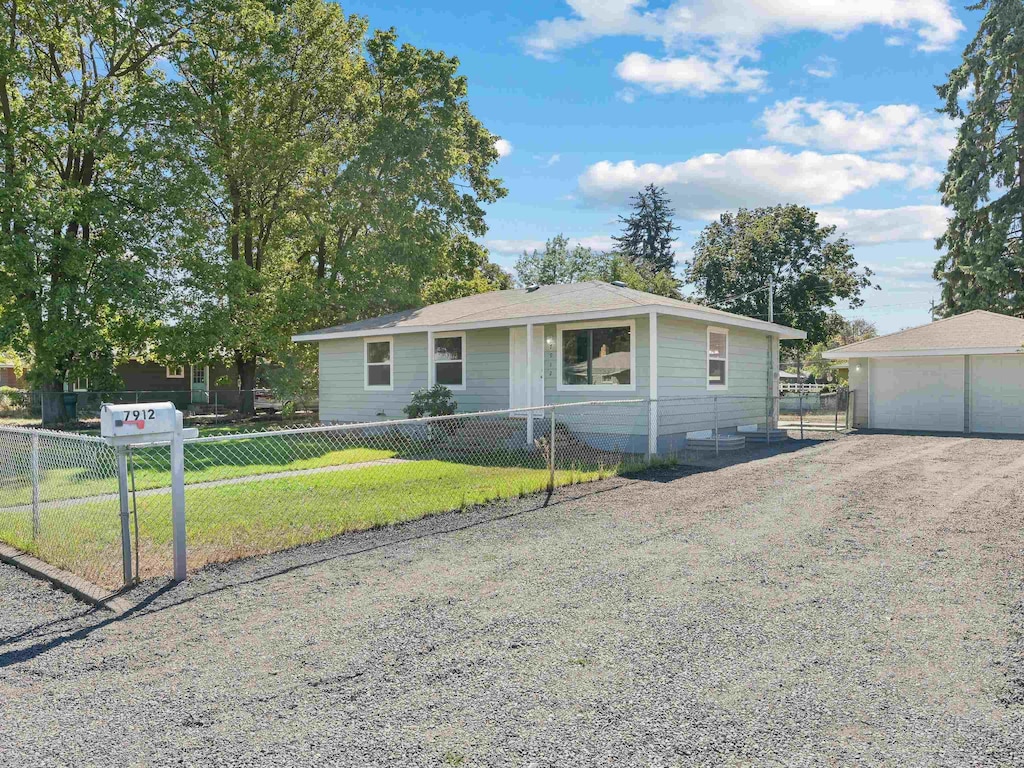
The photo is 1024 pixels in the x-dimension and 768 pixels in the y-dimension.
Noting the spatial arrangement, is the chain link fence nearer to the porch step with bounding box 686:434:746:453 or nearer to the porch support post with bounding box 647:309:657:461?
the porch support post with bounding box 647:309:657:461

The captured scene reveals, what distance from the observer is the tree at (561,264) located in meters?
46.6

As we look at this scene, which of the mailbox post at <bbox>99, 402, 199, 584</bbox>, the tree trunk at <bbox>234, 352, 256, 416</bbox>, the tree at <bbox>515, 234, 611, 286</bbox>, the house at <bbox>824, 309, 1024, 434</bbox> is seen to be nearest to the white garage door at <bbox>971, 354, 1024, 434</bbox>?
the house at <bbox>824, 309, 1024, 434</bbox>

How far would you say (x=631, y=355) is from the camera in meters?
12.9

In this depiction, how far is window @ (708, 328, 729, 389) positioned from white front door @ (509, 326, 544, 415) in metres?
3.50

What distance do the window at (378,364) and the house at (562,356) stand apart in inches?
1.0

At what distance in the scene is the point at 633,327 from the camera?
42.3 feet

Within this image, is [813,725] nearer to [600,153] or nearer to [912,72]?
[912,72]

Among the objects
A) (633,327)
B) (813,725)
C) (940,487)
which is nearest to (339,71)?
(633,327)

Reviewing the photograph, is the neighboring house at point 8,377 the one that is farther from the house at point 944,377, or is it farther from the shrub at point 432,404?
the house at point 944,377

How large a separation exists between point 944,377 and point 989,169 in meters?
14.7

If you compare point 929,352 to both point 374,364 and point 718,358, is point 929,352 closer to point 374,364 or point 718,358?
point 718,358

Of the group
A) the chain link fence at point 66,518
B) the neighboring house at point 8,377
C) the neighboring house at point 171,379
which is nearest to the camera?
the chain link fence at point 66,518

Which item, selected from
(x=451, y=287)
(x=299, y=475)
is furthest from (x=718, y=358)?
(x=451, y=287)

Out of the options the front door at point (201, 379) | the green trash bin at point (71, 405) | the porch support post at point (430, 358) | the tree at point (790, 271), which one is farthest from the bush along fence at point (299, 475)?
the tree at point (790, 271)
